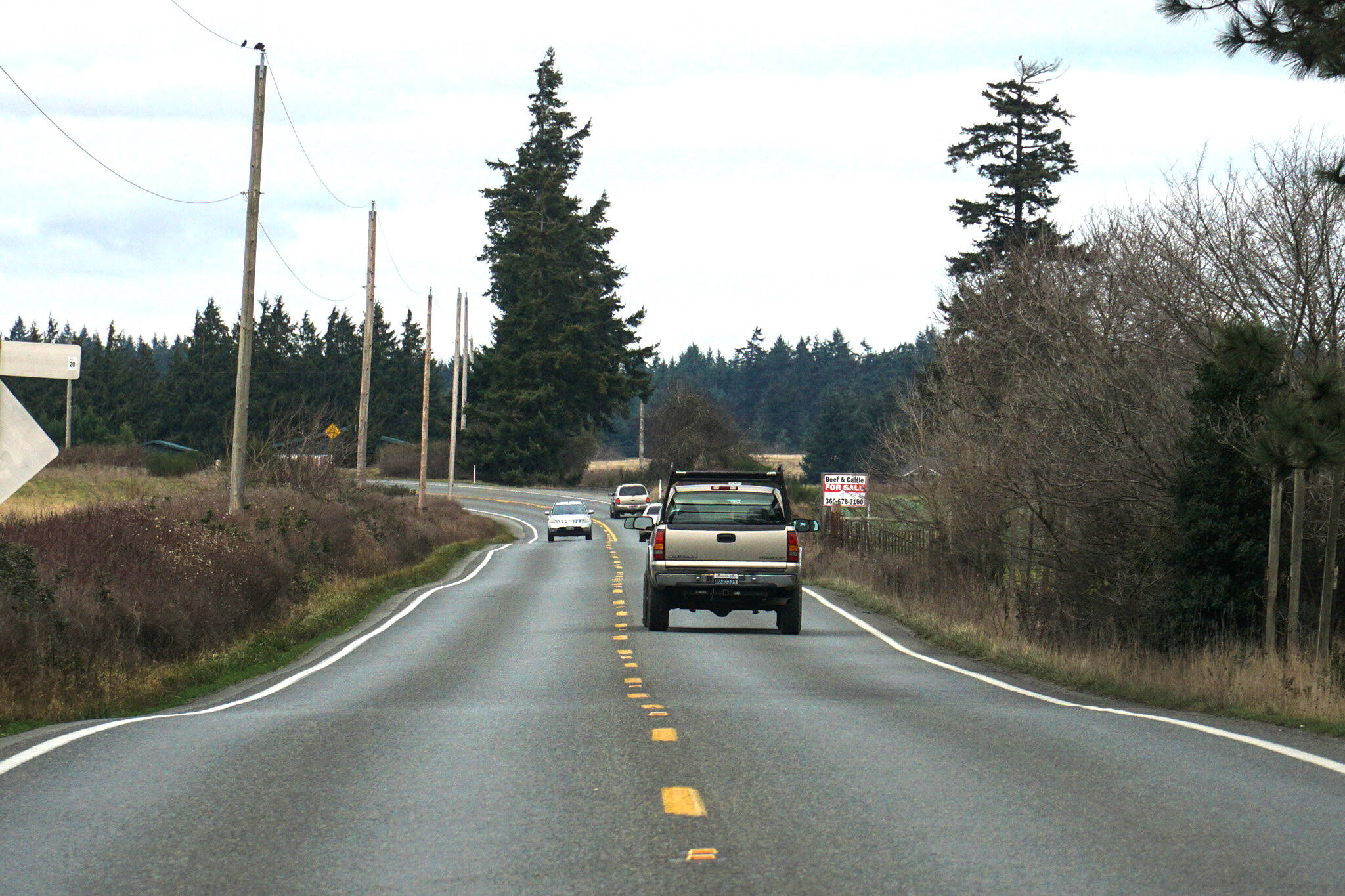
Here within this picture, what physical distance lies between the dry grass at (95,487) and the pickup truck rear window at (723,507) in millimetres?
15685

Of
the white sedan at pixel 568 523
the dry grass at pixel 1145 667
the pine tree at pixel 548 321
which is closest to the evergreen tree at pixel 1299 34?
the dry grass at pixel 1145 667

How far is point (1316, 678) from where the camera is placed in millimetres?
13164

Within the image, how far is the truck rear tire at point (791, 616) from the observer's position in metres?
21.6

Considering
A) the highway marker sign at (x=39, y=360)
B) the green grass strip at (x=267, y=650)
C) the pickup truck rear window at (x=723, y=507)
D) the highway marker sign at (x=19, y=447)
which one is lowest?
the green grass strip at (x=267, y=650)

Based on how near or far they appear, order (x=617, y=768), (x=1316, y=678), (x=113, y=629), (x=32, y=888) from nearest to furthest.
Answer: (x=32, y=888) < (x=617, y=768) < (x=1316, y=678) < (x=113, y=629)

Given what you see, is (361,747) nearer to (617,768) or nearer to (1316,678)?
(617,768)

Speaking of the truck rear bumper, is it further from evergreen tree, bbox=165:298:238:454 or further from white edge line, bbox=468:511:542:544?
evergreen tree, bbox=165:298:238:454

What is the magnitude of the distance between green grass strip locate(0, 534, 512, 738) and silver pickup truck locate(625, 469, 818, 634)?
5152 millimetres

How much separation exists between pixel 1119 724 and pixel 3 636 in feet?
31.9

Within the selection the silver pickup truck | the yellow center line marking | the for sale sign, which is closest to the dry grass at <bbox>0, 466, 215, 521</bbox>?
the for sale sign

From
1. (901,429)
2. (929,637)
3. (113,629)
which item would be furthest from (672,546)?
(901,429)

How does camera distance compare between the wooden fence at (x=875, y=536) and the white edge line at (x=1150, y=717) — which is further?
the wooden fence at (x=875, y=536)

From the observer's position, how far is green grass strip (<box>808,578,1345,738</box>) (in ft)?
38.3

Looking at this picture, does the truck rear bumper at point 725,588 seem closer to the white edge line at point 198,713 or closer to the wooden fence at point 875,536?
the white edge line at point 198,713
